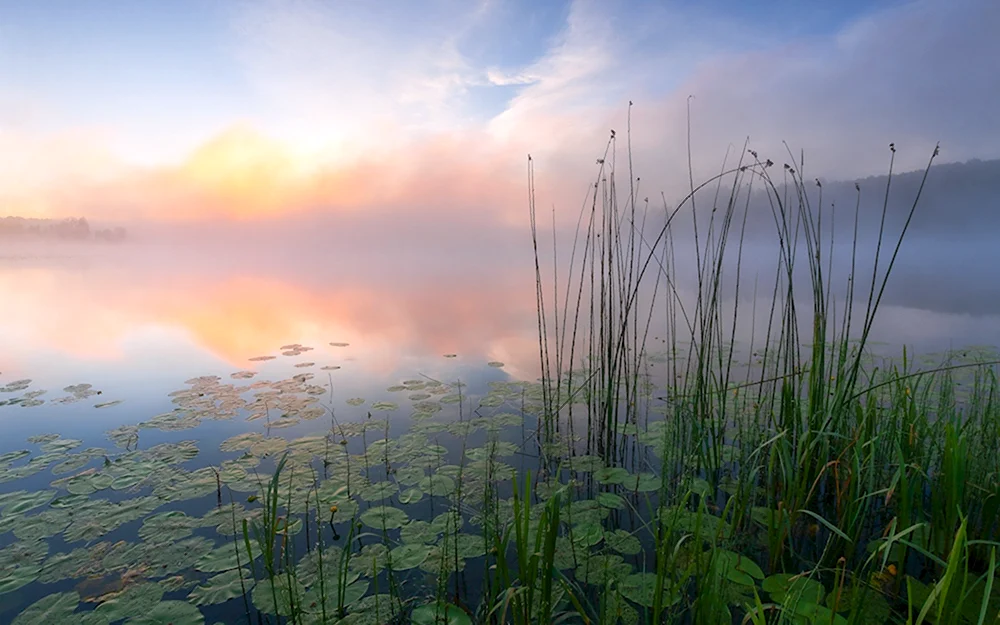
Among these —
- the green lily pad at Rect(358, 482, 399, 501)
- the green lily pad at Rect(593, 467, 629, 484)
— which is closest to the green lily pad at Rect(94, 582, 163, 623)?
the green lily pad at Rect(358, 482, 399, 501)

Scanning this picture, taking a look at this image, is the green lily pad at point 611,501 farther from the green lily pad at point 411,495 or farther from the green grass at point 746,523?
the green lily pad at point 411,495

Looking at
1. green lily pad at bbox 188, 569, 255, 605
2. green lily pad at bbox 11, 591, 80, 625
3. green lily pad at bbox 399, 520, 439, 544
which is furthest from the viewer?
green lily pad at bbox 399, 520, 439, 544

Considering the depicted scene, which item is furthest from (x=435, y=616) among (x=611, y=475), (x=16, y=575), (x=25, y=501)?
(x=25, y=501)

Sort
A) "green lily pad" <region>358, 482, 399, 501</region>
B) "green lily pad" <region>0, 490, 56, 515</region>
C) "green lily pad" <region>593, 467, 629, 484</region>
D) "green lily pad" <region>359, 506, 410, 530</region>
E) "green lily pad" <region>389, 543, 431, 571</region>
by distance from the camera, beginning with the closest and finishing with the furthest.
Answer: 1. "green lily pad" <region>389, 543, 431, 571</region>
2. "green lily pad" <region>359, 506, 410, 530</region>
3. "green lily pad" <region>0, 490, 56, 515</region>
4. "green lily pad" <region>358, 482, 399, 501</region>
5. "green lily pad" <region>593, 467, 629, 484</region>

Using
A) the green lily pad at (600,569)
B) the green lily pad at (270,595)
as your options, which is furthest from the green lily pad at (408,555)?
the green lily pad at (600,569)

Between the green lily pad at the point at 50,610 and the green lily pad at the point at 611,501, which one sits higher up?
the green lily pad at the point at 50,610

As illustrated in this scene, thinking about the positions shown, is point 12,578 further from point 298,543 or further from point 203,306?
point 203,306

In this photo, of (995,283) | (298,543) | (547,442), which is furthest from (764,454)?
(995,283)

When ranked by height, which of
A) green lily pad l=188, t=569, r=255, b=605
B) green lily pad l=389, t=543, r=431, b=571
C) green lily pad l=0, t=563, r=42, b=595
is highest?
green lily pad l=0, t=563, r=42, b=595

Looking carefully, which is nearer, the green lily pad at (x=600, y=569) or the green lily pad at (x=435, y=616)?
the green lily pad at (x=435, y=616)

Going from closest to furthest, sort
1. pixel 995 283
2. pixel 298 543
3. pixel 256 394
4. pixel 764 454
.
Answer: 1. pixel 298 543
2. pixel 764 454
3. pixel 256 394
4. pixel 995 283

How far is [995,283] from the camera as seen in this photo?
653 inches

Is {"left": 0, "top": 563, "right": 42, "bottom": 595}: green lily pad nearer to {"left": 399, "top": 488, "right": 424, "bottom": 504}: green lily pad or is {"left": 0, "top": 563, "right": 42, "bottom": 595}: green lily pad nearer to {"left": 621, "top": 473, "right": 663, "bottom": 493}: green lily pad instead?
{"left": 399, "top": 488, "right": 424, "bottom": 504}: green lily pad

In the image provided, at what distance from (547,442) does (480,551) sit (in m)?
1.18
